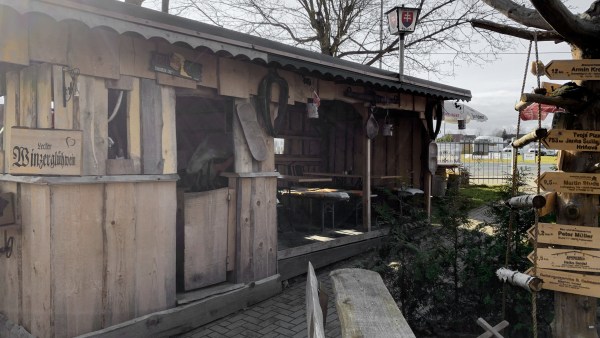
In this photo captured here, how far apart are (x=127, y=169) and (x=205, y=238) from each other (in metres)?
1.31

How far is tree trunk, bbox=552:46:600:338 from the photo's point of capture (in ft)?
10.2

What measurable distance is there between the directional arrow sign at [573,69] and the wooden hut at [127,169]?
282 cm

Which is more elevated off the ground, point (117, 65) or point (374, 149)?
point (117, 65)

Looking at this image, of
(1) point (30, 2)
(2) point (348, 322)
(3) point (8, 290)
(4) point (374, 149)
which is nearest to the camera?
(2) point (348, 322)

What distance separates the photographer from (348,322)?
2605 mm

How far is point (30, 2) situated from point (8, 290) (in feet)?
9.19

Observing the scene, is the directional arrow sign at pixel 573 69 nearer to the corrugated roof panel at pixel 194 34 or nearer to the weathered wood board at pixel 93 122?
the corrugated roof panel at pixel 194 34

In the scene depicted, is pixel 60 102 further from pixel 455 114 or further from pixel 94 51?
pixel 455 114

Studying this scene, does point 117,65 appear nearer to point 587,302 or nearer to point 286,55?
point 286,55

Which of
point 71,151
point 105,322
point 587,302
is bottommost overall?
point 105,322

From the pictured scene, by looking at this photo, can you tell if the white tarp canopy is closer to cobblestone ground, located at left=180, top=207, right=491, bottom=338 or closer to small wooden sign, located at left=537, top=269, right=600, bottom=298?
cobblestone ground, located at left=180, top=207, right=491, bottom=338

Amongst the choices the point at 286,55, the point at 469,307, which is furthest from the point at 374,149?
the point at 469,307

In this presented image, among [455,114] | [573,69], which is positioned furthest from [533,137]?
[455,114]

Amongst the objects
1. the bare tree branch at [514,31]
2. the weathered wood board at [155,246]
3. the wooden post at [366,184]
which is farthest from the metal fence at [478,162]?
the weathered wood board at [155,246]
